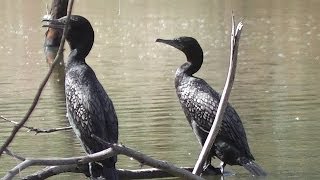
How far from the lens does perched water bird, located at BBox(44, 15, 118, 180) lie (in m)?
7.18

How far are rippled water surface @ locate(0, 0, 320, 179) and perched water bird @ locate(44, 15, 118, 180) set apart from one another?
1214mm

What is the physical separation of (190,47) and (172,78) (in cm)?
700

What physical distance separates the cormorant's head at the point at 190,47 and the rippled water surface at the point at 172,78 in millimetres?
995

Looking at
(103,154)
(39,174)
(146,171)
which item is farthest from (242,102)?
(103,154)

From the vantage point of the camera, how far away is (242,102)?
12.8 meters

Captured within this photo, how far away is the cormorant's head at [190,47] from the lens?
28.4ft

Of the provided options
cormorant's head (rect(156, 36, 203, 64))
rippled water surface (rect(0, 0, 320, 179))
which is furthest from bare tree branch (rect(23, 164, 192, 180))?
cormorant's head (rect(156, 36, 203, 64))

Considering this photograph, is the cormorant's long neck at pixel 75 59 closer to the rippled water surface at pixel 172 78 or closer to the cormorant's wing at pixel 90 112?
the cormorant's wing at pixel 90 112

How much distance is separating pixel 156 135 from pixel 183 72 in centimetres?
182

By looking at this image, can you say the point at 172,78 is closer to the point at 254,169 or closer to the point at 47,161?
the point at 254,169

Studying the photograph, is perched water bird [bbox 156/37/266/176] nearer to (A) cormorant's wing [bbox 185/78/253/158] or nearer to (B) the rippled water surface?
(A) cormorant's wing [bbox 185/78/253/158]

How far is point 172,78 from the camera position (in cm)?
1573

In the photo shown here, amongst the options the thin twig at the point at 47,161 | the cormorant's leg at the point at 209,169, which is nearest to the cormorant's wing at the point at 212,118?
the cormorant's leg at the point at 209,169

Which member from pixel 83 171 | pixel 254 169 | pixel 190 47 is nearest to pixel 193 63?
pixel 190 47
